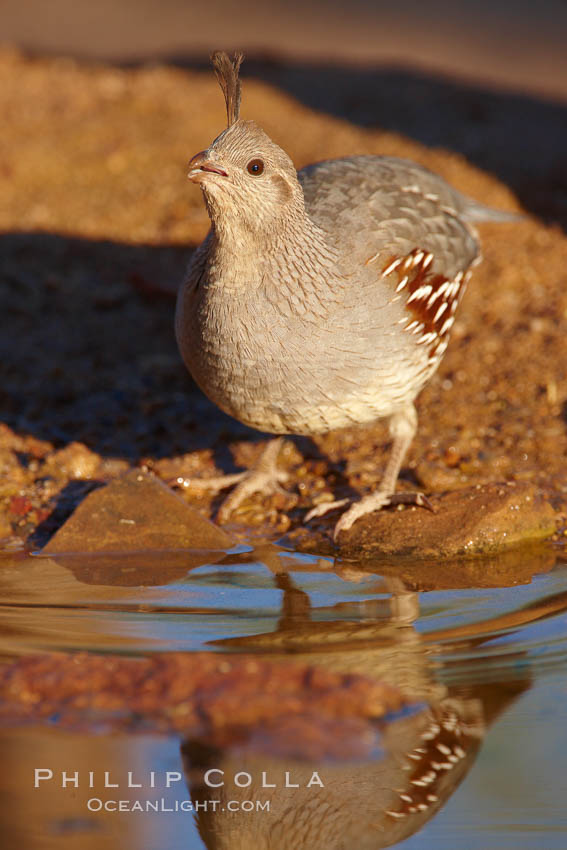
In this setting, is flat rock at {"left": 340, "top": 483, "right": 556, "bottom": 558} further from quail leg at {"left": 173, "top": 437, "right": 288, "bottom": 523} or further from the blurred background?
the blurred background

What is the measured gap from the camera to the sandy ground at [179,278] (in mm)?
6285

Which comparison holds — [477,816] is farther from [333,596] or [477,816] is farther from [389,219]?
[389,219]

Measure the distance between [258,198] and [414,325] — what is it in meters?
1.08

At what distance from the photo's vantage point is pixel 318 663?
4.12m

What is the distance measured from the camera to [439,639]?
4309 mm

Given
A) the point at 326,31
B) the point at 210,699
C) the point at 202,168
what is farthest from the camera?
the point at 326,31

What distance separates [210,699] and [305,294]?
2065mm

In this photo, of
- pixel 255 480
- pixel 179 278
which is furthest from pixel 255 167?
pixel 179 278

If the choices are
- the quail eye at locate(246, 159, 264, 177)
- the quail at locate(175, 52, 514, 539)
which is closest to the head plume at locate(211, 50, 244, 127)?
Answer: the quail at locate(175, 52, 514, 539)

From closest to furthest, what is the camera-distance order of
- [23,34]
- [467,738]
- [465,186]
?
[467,738] < [465,186] < [23,34]

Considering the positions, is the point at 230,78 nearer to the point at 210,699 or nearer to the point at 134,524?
the point at 134,524

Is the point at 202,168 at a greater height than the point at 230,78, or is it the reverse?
the point at 230,78

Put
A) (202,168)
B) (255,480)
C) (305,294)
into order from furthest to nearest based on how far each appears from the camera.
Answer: (255,480), (305,294), (202,168)

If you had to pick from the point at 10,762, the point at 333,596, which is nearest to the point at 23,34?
the point at 333,596
